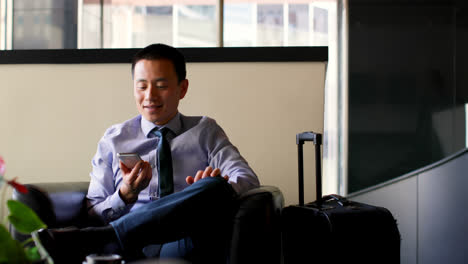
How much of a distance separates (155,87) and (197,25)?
4.32 m

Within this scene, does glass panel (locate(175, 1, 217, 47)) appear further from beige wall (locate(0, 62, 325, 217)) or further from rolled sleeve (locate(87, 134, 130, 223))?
rolled sleeve (locate(87, 134, 130, 223))

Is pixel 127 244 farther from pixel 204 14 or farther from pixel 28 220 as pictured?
pixel 204 14

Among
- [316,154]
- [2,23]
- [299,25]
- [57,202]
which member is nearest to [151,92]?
[57,202]

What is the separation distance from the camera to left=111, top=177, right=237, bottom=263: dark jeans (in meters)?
1.60

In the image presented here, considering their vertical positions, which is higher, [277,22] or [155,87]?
[277,22]

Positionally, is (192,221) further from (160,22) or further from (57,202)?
(160,22)

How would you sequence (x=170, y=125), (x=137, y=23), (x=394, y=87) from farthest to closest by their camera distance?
(x=137, y=23) → (x=394, y=87) → (x=170, y=125)

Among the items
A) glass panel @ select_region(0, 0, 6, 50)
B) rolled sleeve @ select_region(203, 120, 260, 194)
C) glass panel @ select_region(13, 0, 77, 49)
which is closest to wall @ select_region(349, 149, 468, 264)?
rolled sleeve @ select_region(203, 120, 260, 194)

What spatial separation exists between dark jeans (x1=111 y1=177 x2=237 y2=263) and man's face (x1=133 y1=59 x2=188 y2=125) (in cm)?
53

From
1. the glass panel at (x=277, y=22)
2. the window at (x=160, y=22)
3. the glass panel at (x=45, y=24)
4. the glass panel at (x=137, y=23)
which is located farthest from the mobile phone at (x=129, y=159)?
the glass panel at (x=137, y=23)

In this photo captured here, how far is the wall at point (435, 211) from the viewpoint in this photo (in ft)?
13.0

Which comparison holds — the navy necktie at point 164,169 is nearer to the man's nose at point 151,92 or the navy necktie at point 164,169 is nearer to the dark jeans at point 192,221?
the man's nose at point 151,92

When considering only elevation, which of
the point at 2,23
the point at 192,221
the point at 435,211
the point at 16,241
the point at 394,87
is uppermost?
the point at 2,23

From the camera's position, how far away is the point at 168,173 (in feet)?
6.88
